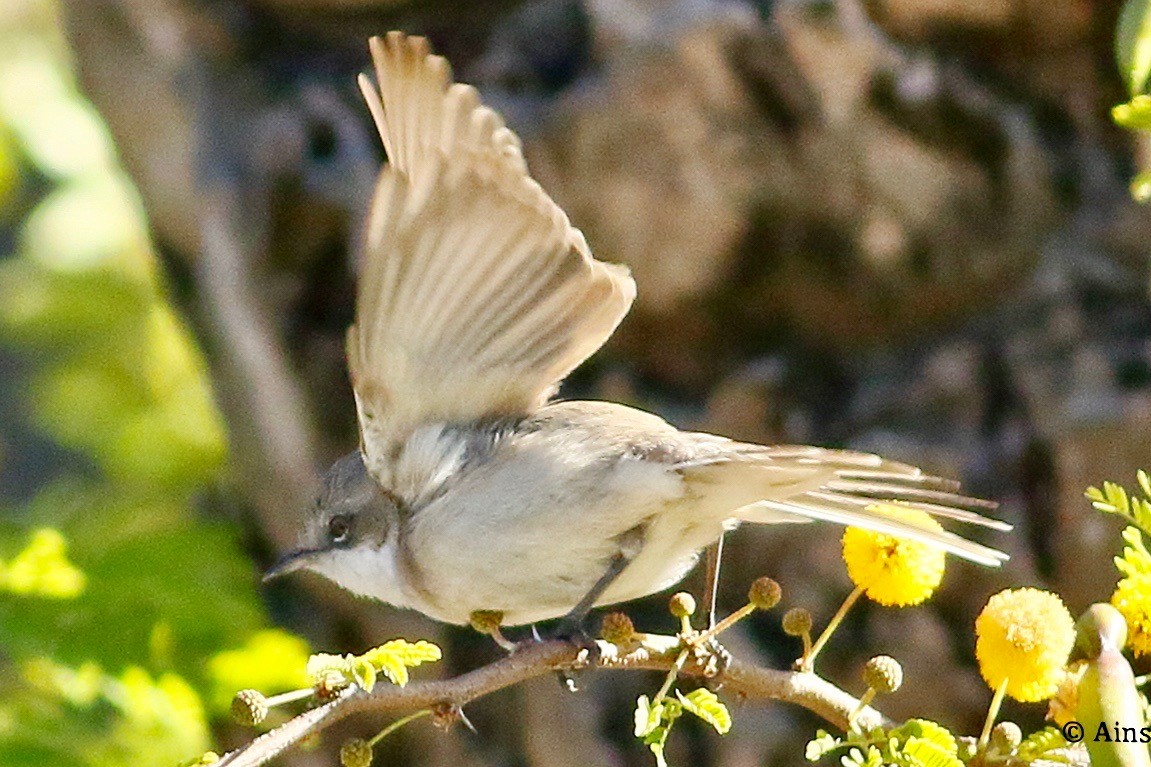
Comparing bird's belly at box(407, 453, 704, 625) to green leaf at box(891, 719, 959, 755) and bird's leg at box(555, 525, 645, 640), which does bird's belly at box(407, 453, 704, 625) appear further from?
green leaf at box(891, 719, 959, 755)

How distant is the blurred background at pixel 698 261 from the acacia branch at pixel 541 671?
1.50 meters

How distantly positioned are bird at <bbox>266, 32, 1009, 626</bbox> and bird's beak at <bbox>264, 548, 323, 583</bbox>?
10.8 inches

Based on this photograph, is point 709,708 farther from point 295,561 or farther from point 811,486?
point 295,561

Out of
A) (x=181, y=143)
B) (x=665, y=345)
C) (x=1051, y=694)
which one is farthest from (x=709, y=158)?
(x=1051, y=694)

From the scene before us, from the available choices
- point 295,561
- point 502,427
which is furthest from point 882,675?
point 295,561

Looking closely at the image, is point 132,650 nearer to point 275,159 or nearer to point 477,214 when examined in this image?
point 477,214

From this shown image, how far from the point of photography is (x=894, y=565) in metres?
2.20

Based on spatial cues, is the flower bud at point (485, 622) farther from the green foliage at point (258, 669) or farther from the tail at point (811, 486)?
the green foliage at point (258, 669)

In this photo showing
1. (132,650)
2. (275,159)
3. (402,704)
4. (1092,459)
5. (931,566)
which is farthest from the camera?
(275,159)

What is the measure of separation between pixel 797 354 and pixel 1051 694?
8.28ft

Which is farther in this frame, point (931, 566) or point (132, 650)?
point (132, 650)

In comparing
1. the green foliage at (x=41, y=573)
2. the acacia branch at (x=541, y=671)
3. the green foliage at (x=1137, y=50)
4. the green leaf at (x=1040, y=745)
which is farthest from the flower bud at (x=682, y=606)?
the green foliage at (x=41, y=573)

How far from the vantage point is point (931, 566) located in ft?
7.26

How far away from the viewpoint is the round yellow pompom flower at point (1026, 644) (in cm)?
193
